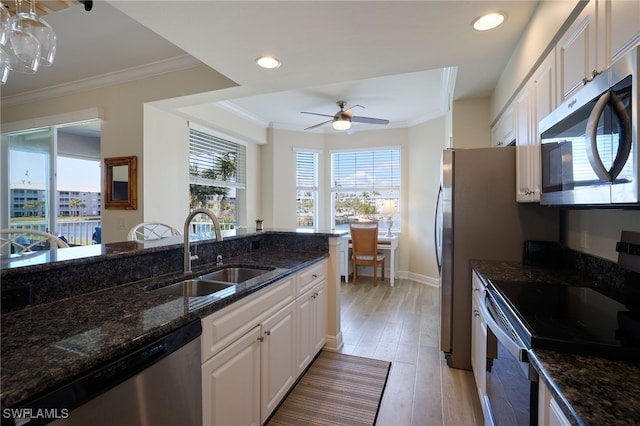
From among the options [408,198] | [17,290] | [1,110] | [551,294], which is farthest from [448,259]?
[1,110]

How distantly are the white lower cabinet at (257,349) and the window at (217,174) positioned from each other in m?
2.71

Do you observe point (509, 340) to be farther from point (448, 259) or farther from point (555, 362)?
point (448, 259)

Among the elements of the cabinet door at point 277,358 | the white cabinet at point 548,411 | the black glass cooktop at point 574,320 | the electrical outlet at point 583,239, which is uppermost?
the electrical outlet at point 583,239

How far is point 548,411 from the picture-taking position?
85cm

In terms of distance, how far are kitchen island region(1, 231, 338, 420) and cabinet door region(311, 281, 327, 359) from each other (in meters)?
0.58

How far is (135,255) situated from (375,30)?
2018 mm

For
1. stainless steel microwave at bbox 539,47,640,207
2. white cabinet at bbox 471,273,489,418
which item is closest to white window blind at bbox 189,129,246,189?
white cabinet at bbox 471,273,489,418

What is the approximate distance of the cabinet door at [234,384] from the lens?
1239 millimetres

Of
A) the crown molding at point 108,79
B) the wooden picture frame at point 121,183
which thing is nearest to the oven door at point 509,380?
the crown molding at point 108,79

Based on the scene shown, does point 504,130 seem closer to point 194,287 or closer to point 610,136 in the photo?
point 610,136

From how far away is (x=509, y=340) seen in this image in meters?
1.13

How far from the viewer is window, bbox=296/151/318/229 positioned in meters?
5.79

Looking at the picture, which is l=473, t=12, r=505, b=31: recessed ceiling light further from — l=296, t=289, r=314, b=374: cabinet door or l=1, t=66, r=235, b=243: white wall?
l=1, t=66, r=235, b=243: white wall

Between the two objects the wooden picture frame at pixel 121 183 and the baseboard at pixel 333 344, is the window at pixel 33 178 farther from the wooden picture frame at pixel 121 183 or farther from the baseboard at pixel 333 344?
the baseboard at pixel 333 344
